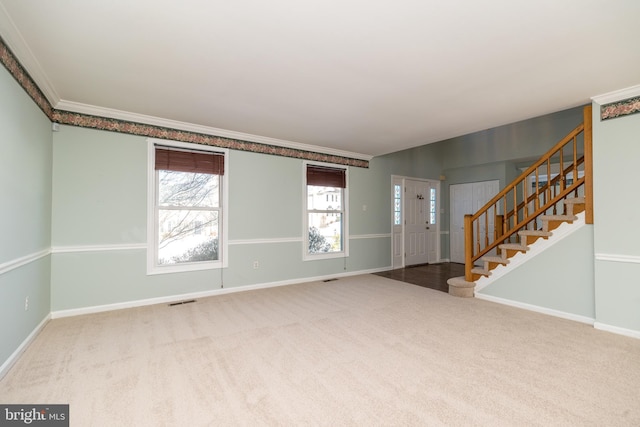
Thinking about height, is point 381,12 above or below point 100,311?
above

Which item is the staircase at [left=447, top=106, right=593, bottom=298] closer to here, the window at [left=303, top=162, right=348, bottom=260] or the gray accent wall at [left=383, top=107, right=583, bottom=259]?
the gray accent wall at [left=383, top=107, right=583, bottom=259]

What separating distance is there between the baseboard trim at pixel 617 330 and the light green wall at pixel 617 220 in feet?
0.09

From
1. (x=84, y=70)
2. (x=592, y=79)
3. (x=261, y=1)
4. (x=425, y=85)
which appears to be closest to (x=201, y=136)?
(x=84, y=70)

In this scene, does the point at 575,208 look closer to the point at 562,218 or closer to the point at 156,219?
the point at 562,218

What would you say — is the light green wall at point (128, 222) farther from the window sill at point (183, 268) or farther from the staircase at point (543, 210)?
the staircase at point (543, 210)

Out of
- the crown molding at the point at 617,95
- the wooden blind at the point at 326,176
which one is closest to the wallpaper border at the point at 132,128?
the wooden blind at the point at 326,176

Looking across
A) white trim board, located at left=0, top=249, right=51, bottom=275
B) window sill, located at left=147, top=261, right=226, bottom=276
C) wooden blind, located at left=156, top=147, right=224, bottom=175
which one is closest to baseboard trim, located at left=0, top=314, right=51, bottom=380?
white trim board, located at left=0, top=249, right=51, bottom=275

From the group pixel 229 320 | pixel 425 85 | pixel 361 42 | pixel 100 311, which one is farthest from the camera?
pixel 100 311

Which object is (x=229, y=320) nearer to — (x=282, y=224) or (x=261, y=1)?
(x=282, y=224)

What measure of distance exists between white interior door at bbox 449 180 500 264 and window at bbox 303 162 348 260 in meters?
3.31

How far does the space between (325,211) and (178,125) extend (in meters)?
2.83

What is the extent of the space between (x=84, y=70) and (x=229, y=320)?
9.15 feet

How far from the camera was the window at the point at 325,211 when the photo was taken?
5.33m

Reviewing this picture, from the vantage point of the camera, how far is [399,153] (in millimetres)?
6656
